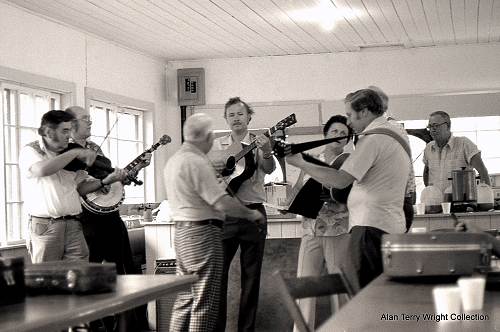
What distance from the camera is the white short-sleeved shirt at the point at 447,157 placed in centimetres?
762

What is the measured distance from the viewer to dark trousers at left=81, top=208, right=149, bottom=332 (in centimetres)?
672

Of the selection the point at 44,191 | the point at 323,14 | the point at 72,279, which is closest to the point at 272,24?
the point at 323,14

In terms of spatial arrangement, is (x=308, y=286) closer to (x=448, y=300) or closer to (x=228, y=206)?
(x=448, y=300)

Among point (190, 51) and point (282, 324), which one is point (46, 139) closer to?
point (282, 324)

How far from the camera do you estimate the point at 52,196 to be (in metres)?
5.36

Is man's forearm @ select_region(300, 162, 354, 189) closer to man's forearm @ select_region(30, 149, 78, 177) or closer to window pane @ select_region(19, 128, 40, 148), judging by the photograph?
man's forearm @ select_region(30, 149, 78, 177)

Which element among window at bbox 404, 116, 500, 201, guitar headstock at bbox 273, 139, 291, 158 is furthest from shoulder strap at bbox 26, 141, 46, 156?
window at bbox 404, 116, 500, 201

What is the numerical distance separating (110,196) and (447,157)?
3.04 metres

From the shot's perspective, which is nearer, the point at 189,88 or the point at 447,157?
the point at 447,157

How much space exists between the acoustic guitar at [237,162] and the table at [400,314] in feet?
11.0

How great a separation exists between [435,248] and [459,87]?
27.0ft

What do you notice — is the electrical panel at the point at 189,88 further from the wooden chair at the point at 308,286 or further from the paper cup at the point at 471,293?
the paper cup at the point at 471,293

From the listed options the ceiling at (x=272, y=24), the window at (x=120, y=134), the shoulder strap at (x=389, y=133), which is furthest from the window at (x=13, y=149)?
the shoulder strap at (x=389, y=133)

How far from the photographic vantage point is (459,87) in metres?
10.6
